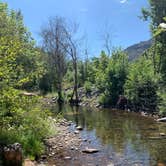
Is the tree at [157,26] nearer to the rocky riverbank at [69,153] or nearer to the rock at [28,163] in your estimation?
the rocky riverbank at [69,153]

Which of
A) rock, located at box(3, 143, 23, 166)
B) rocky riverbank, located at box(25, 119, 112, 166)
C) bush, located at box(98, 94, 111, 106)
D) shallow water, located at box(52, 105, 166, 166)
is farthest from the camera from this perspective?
bush, located at box(98, 94, 111, 106)

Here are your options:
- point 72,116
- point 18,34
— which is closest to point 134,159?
point 72,116

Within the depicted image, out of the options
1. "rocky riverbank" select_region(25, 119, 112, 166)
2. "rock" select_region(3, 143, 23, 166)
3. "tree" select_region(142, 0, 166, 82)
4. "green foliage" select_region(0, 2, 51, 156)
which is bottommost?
"rocky riverbank" select_region(25, 119, 112, 166)

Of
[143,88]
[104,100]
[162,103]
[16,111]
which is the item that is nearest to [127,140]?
[16,111]

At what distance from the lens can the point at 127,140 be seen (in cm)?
1872

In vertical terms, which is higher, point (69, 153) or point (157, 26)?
point (157, 26)

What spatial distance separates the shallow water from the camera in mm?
14781

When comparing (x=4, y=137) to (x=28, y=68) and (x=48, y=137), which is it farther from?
(x=28, y=68)

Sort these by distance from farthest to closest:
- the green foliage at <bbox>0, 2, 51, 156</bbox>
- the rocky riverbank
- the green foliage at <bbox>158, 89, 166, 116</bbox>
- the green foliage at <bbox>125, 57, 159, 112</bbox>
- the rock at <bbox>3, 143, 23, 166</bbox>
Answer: the green foliage at <bbox>125, 57, 159, 112</bbox> < the green foliage at <bbox>158, 89, 166, 116</bbox> < the rocky riverbank < the green foliage at <bbox>0, 2, 51, 156</bbox> < the rock at <bbox>3, 143, 23, 166</bbox>

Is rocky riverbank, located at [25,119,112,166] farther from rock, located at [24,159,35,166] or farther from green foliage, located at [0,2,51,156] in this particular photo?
green foliage, located at [0,2,51,156]

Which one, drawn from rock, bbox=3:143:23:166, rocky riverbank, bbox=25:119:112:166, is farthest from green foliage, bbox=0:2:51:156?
rock, bbox=3:143:23:166

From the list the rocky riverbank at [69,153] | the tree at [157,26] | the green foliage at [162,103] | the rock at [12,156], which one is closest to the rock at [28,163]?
the rocky riverbank at [69,153]

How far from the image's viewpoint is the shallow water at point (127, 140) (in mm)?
14781

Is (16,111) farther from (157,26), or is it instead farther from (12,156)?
(157,26)
